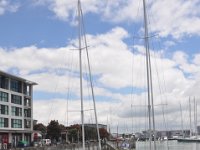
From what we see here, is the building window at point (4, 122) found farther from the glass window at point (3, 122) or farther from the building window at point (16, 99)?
the building window at point (16, 99)

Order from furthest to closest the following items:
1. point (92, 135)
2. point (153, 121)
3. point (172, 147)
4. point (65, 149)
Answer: point (92, 135)
point (65, 149)
point (172, 147)
point (153, 121)

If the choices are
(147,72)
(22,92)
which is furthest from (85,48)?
(22,92)

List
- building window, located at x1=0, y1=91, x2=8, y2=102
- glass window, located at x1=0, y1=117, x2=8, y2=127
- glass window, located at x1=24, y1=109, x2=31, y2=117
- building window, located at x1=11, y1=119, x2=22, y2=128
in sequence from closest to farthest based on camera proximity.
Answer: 1. glass window, located at x1=0, y1=117, x2=8, y2=127
2. building window, located at x1=0, y1=91, x2=8, y2=102
3. building window, located at x1=11, y1=119, x2=22, y2=128
4. glass window, located at x1=24, y1=109, x2=31, y2=117

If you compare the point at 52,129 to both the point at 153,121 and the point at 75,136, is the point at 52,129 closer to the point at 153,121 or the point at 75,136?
the point at 75,136

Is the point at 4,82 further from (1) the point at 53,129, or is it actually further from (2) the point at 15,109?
(1) the point at 53,129

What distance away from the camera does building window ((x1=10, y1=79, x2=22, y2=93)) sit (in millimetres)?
117675

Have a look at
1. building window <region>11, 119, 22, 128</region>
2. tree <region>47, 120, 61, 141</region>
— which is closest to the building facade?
building window <region>11, 119, 22, 128</region>

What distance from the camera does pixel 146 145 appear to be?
48438 millimetres

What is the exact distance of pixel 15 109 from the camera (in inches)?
4574

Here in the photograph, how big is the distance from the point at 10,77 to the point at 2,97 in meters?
8.87

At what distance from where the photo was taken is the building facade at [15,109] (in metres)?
109

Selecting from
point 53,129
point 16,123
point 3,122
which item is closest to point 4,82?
point 3,122

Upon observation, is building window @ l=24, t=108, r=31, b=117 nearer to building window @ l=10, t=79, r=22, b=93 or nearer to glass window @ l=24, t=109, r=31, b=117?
glass window @ l=24, t=109, r=31, b=117

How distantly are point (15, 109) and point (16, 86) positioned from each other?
731cm
